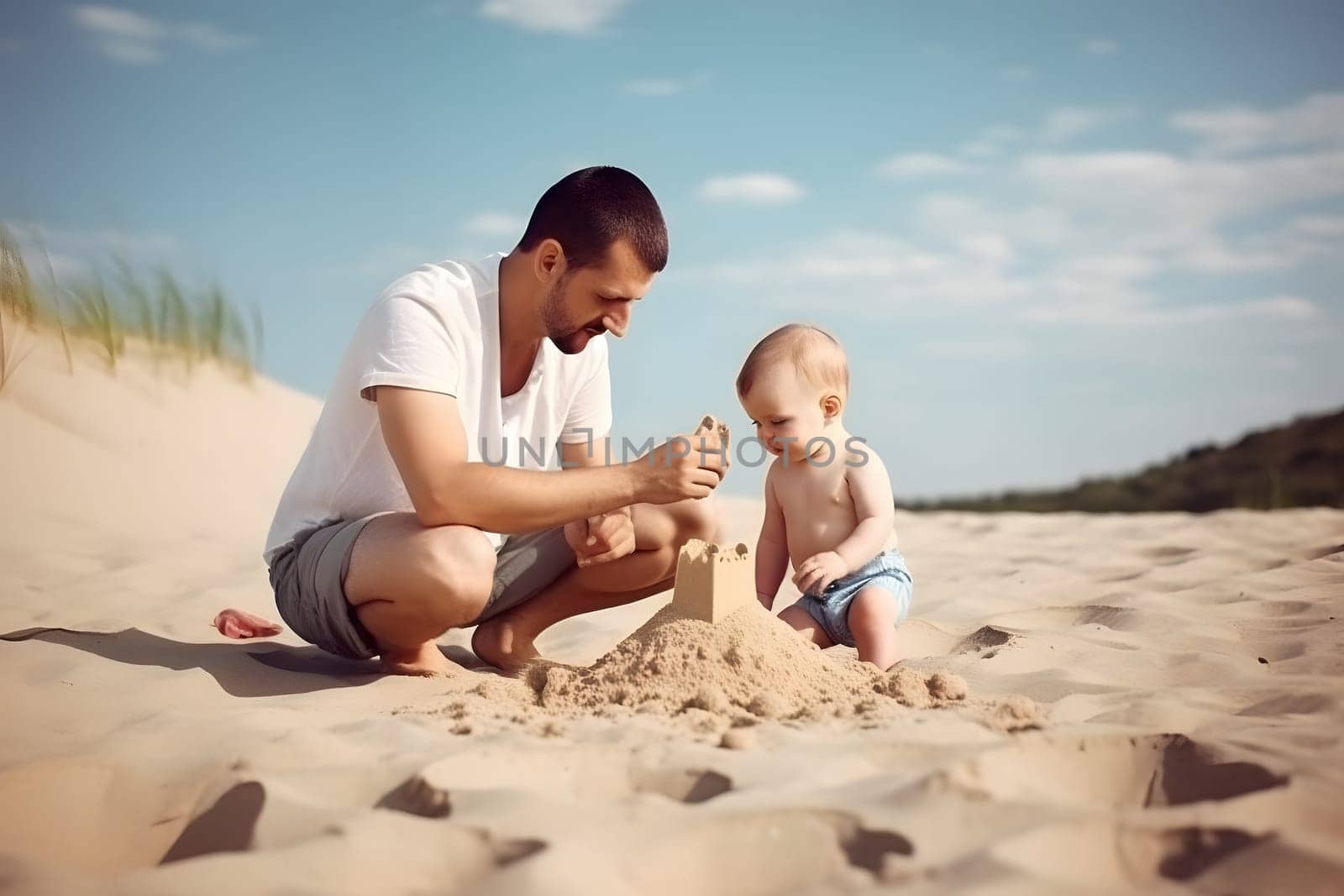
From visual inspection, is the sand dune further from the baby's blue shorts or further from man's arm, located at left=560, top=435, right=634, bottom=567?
man's arm, located at left=560, top=435, right=634, bottom=567

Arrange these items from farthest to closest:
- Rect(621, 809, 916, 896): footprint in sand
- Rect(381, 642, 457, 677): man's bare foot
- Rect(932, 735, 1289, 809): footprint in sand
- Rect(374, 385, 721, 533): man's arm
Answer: Rect(381, 642, 457, 677): man's bare foot, Rect(374, 385, 721, 533): man's arm, Rect(932, 735, 1289, 809): footprint in sand, Rect(621, 809, 916, 896): footprint in sand

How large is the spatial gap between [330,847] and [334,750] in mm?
509

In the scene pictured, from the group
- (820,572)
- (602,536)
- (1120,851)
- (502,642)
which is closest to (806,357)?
(820,572)

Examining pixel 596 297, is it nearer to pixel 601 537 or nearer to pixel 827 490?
pixel 601 537

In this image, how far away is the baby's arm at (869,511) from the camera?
330 cm

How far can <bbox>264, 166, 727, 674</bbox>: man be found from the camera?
2943 millimetres

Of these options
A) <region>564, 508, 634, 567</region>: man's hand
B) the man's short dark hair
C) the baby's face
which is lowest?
<region>564, 508, 634, 567</region>: man's hand

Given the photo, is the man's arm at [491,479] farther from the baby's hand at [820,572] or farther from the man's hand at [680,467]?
the baby's hand at [820,572]

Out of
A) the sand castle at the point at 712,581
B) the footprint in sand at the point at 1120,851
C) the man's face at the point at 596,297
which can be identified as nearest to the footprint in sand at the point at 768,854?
the footprint in sand at the point at 1120,851

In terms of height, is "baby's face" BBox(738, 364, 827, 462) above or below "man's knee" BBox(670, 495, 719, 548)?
above

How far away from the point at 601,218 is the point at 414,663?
140 cm

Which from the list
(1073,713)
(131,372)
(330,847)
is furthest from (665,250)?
(131,372)

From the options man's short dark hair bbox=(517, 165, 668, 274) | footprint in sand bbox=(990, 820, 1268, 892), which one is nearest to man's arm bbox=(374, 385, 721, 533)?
man's short dark hair bbox=(517, 165, 668, 274)

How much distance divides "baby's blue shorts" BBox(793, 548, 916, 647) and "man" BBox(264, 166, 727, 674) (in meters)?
0.45
